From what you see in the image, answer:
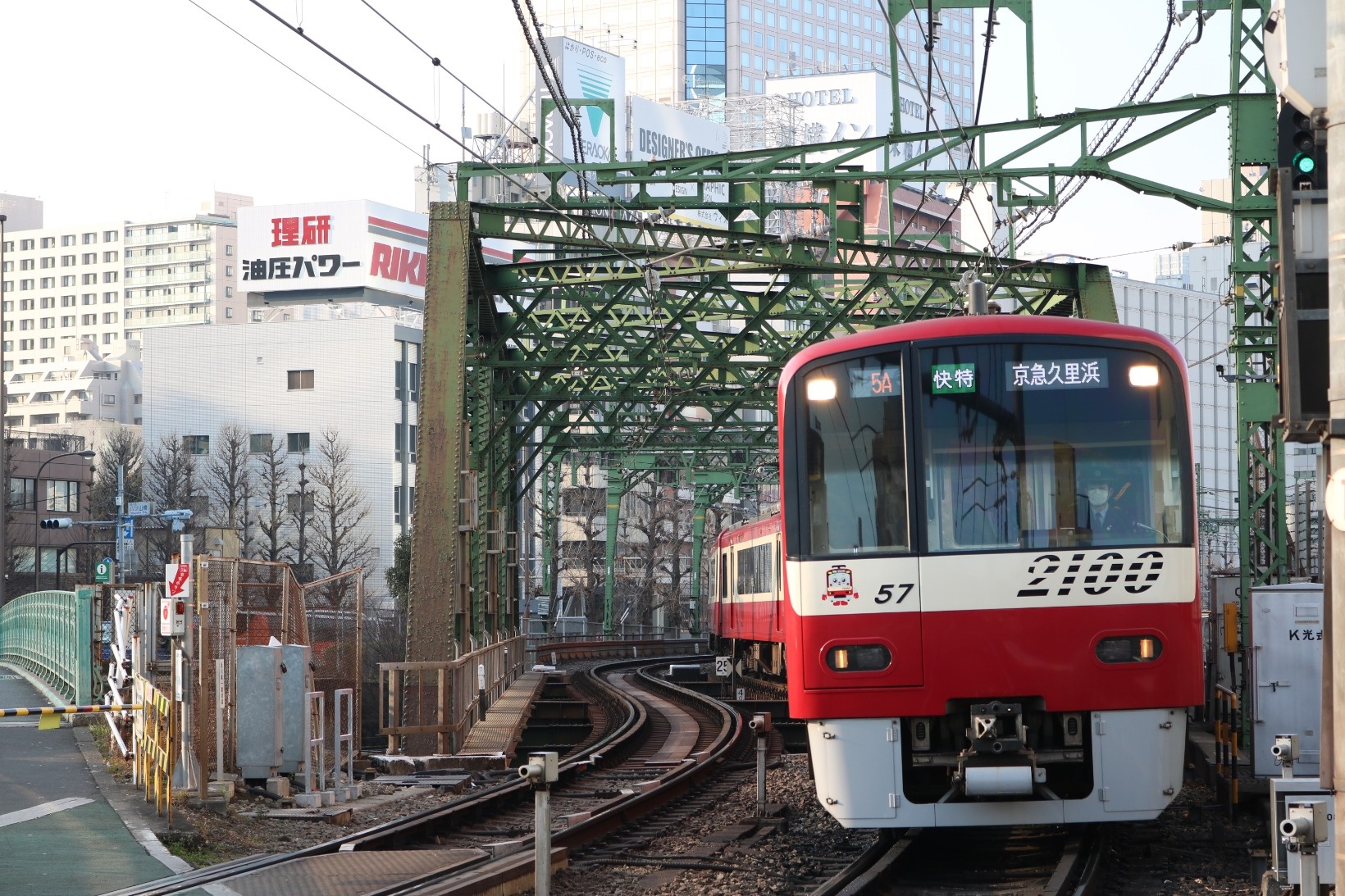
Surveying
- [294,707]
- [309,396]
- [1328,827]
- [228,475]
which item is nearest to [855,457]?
[1328,827]

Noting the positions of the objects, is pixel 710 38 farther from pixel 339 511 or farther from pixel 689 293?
pixel 689 293

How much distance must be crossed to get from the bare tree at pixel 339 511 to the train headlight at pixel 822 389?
5768 centimetres

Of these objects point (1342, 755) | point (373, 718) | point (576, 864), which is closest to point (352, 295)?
point (373, 718)

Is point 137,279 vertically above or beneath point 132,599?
above

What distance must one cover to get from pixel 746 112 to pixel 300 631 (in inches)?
4998

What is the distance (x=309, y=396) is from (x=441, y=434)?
59912 millimetres

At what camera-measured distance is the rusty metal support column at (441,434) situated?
21109mm

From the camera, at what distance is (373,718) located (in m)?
34.1

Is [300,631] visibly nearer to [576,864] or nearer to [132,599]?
[132,599]

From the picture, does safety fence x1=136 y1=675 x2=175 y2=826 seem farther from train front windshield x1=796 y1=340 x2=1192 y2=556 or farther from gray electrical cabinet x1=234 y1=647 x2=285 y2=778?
train front windshield x1=796 y1=340 x2=1192 y2=556

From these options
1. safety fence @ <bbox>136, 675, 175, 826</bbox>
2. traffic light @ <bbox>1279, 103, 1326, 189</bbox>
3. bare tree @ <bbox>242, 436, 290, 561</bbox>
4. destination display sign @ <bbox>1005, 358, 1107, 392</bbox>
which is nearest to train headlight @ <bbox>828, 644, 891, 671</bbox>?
destination display sign @ <bbox>1005, 358, 1107, 392</bbox>

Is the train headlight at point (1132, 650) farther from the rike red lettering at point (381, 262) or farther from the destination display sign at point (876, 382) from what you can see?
the rike red lettering at point (381, 262)

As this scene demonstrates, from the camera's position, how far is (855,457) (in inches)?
404

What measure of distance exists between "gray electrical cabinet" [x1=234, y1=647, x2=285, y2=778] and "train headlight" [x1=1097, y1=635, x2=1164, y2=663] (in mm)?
7217
